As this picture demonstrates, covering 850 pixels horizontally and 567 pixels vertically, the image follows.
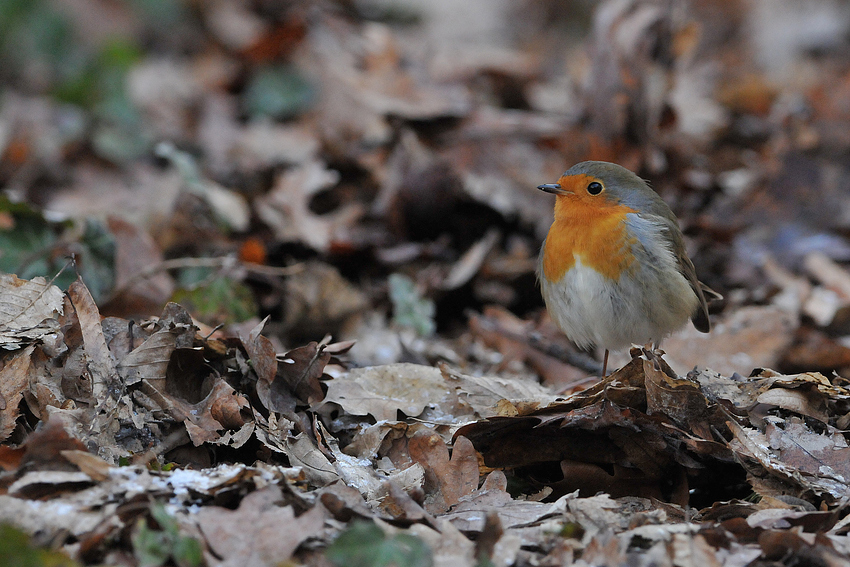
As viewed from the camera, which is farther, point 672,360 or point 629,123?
point 629,123

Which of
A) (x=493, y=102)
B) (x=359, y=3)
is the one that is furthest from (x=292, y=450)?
(x=359, y=3)

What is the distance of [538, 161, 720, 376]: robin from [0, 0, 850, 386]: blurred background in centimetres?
53

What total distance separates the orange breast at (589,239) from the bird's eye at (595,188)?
0.10 ft

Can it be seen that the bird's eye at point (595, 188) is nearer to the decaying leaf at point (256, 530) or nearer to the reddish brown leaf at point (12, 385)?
the decaying leaf at point (256, 530)

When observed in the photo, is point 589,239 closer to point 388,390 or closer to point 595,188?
point 595,188

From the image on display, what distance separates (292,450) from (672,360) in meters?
2.47

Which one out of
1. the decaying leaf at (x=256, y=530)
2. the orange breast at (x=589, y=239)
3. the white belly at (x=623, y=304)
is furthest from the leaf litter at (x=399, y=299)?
the orange breast at (x=589, y=239)

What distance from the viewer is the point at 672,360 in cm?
446

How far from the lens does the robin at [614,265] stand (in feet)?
12.3

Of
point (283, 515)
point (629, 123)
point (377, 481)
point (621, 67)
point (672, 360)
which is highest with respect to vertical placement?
point (621, 67)

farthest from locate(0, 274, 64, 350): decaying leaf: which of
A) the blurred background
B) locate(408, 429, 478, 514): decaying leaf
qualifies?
locate(408, 429, 478, 514): decaying leaf

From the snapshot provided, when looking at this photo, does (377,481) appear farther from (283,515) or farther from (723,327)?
(723,327)

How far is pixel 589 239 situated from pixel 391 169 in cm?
235

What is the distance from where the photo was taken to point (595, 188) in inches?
155
